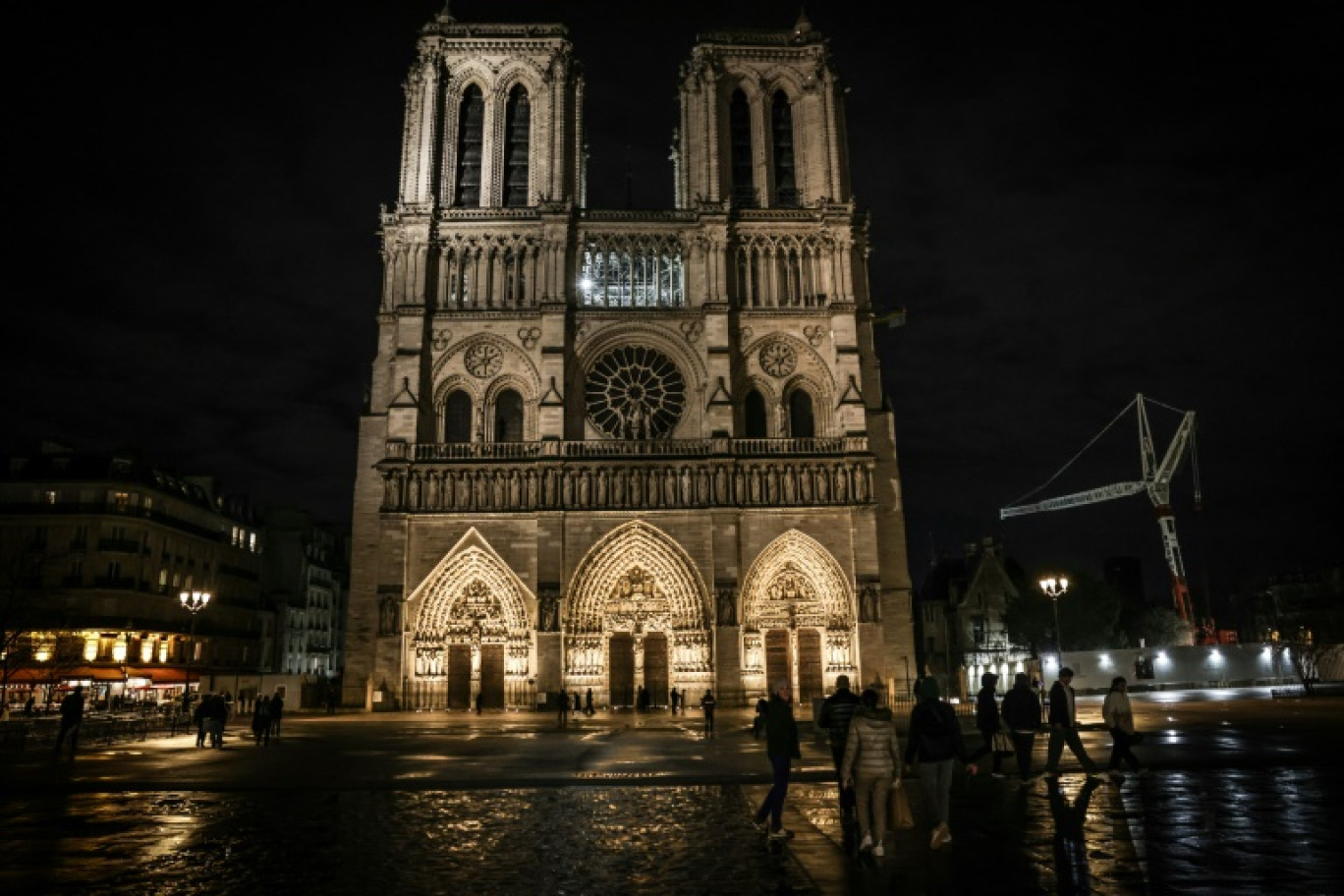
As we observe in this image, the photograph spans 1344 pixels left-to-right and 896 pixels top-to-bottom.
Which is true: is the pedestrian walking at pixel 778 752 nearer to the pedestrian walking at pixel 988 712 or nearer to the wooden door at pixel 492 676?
the pedestrian walking at pixel 988 712

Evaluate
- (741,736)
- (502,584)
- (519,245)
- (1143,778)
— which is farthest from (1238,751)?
(519,245)

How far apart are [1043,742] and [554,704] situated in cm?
1956

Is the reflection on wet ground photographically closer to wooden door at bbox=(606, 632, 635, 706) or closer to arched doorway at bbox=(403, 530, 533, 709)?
arched doorway at bbox=(403, 530, 533, 709)

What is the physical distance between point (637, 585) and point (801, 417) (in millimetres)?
9753

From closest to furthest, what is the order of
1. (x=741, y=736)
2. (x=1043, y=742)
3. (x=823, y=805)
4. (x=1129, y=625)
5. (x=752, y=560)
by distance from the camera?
(x=823, y=805), (x=1043, y=742), (x=741, y=736), (x=752, y=560), (x=1129, y=625)

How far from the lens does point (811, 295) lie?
41125 millimetres

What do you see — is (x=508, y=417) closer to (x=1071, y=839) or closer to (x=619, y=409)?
(x=619, y=409)

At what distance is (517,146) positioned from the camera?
43.5 m

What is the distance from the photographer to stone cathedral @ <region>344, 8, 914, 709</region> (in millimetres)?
37000

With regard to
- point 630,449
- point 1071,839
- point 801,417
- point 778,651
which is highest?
point 801,417

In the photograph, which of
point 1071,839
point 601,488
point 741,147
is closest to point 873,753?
point 1071,839

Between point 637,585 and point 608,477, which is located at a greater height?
point 608,477

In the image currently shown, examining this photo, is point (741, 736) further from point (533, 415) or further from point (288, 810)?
point (533, 415)

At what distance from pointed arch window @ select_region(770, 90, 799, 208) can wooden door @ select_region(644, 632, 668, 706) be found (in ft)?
63.1
